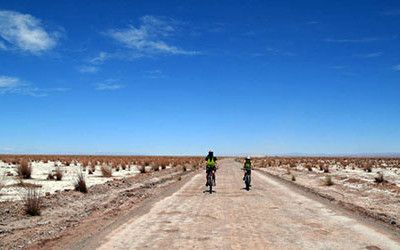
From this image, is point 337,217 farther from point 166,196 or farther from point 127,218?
point 166,196

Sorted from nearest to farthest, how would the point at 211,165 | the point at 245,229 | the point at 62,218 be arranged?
1. the point at 245,229
2. the point at 62,218
3. the point at 211,165

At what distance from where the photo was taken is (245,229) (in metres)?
12.4

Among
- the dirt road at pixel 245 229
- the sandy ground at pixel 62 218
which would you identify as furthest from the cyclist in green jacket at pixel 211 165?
the dirt road at pixel 245 229

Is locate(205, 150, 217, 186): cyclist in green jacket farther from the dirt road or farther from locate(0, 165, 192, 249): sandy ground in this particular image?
the dirt road

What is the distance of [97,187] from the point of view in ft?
89.8

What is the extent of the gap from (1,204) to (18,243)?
808 cm

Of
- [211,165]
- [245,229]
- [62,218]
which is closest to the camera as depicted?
[245,229]

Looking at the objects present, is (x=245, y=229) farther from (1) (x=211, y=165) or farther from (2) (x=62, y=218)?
(1) (x=211, y=165)

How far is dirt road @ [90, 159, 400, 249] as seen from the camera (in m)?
10.4

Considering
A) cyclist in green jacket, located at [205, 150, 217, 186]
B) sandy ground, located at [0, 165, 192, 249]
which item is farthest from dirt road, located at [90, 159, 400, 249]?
cyclist in green jacket, located at [205, 150, 217, 186]

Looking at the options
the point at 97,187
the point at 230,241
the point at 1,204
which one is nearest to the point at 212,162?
the point at 97,187

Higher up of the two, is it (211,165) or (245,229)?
(211,165)

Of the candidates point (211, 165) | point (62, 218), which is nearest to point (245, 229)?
point (62, 218)

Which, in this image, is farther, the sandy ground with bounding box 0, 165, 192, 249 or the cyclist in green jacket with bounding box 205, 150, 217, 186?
the cyclist in green jacket with bounding box 205, 150, 217, 186
